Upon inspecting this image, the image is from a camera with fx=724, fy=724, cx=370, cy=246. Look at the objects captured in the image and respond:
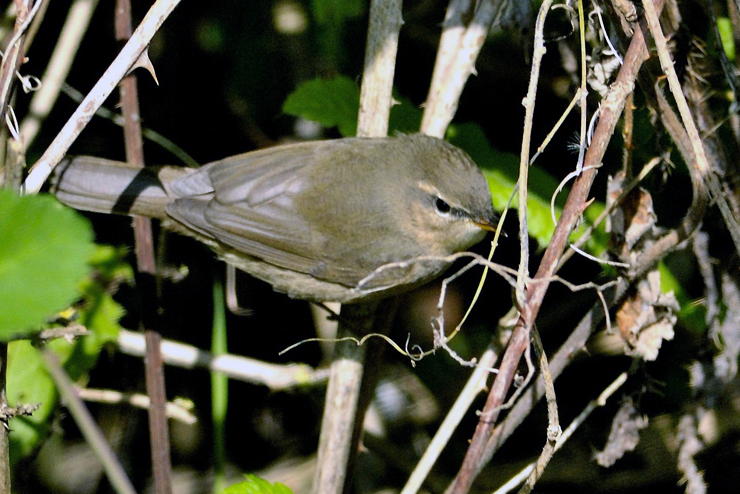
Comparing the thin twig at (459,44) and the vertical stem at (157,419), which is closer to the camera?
the vertical stem at (157,419)

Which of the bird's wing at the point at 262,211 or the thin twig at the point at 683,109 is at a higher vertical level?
the bird's wing at the point at 262,211

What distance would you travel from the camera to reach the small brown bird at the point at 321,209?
9.99 feet

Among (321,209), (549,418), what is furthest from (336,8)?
(549,418)

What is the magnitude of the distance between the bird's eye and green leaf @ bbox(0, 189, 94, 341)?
Answer: 1.69 metres

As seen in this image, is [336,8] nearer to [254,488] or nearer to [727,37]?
[727,37]

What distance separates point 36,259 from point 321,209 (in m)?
1.67

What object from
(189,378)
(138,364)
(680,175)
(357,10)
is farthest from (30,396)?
(680,175)

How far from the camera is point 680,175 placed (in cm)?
296

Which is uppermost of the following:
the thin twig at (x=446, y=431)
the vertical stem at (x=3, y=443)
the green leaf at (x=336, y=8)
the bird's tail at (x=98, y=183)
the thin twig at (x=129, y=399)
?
the green leaf at (x=336, y=8)

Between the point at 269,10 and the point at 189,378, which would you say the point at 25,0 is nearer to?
the point at 269,10

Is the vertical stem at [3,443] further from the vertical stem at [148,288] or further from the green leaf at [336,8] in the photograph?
the green leaf at [336,8]

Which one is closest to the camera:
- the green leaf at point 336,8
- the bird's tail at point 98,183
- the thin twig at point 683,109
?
the thin twig at point 683,109

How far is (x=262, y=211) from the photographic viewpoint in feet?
10.3

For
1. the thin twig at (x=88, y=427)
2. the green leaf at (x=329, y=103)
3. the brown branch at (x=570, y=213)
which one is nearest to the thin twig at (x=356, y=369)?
the green leaf at (x=329, y=103)
